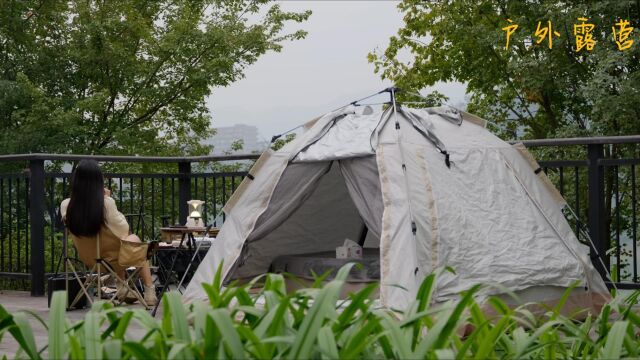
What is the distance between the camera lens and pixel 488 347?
2.25 m

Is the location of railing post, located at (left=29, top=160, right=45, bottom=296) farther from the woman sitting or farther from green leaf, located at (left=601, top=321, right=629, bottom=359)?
green leaf, located at (left=601, top=321, right=629, bottom=359)

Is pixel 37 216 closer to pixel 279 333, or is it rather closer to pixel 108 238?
pixel 108 238

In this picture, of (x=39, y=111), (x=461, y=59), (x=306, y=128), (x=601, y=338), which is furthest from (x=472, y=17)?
(x=601, y=338)

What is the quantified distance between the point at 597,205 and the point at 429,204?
1.76 m

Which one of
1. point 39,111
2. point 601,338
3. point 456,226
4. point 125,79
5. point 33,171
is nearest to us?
point 601,338

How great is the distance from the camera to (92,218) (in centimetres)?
628

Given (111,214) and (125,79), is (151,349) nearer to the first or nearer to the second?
(111,214)

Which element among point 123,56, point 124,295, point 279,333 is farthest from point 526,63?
point 279,333

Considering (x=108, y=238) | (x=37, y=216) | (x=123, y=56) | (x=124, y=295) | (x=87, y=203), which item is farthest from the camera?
(x=123, y=56)

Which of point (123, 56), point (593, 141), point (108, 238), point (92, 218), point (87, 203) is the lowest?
point (108, 238)

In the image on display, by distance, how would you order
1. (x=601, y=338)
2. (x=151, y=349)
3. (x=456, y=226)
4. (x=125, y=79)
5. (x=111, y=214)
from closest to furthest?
1. (x=151, y=349)
2. (x=601, y=338)
3. (x=456, y=226)
4. (x=111, y=214)
5. (x=125, y=79)

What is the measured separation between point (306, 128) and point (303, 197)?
49cm

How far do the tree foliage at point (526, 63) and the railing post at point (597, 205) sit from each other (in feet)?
25.8

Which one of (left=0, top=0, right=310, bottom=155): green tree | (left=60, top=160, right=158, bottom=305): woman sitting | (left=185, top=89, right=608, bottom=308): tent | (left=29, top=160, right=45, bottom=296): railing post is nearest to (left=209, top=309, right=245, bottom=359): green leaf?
(left=185, top=89, right=608, bottom=308): tent
